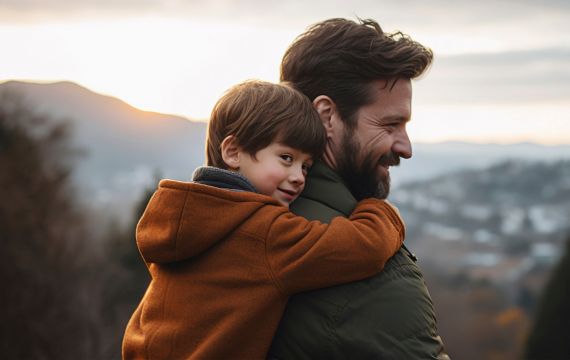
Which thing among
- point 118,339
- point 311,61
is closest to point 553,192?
point 118,339

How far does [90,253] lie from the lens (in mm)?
22250

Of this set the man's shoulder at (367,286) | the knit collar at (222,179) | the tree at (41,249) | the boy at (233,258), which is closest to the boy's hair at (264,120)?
the boy at (233,258)

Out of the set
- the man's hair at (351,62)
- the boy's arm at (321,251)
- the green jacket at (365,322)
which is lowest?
the green jacket at (365,322)

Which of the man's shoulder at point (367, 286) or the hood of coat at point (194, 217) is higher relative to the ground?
the hood of coat at point (194, 217)

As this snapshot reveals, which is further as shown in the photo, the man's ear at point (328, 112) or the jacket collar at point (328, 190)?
the man's ear at point (328, 112)

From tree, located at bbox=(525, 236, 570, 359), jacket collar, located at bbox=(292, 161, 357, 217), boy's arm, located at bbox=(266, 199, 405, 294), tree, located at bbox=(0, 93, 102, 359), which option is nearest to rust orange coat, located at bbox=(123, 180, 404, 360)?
boy's arm, located at bbox=(266, 199, 405, 294)

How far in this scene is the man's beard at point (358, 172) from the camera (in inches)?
118

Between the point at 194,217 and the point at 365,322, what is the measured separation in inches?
22.2

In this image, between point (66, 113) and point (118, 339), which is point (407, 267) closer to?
point (118, 339)

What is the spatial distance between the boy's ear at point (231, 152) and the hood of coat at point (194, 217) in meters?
0.24

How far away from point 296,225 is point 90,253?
20.5 m

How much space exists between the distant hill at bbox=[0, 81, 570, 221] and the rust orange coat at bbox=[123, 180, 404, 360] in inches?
596

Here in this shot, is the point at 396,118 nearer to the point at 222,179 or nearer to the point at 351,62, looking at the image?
the point at 351,62

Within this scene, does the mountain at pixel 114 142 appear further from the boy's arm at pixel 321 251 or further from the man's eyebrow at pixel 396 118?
the boy's arm at pixel 321 251
